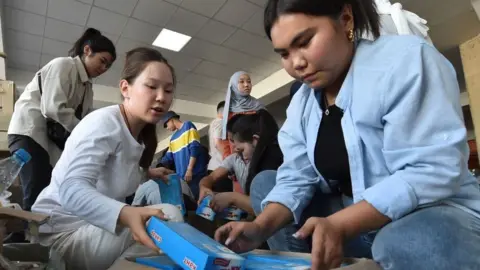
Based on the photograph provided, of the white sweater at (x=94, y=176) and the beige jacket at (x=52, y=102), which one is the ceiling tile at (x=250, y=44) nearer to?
the beige jacket at (x=52, y=102)

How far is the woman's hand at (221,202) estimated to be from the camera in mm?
1139

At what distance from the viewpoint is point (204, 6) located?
3.17m

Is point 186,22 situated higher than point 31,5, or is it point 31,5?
point 31,5

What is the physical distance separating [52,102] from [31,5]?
2.19m

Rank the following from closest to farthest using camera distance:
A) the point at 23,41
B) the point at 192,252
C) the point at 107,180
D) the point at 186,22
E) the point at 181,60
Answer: the point at 192,252, the point at 107,180, the point at 186,22, the point at 23,41, the point at 181,60

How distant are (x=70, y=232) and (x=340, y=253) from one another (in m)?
0.60

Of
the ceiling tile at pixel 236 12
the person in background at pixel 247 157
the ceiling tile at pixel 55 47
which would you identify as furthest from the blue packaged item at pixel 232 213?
the ceiling tile at pixel 55 47

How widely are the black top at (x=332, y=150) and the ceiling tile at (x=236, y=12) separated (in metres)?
2.68

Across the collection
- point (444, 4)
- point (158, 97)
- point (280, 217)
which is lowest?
point (280, 217)

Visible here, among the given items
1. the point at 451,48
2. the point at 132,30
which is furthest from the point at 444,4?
the point at 132,30

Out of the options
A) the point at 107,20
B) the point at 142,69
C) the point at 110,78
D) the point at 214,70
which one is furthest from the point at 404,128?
the point at 110,78

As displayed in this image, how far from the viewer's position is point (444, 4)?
3.38 metres

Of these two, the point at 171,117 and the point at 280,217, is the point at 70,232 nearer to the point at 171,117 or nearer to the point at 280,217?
the point at 280,217

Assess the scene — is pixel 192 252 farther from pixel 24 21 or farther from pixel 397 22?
pixel 24 21
